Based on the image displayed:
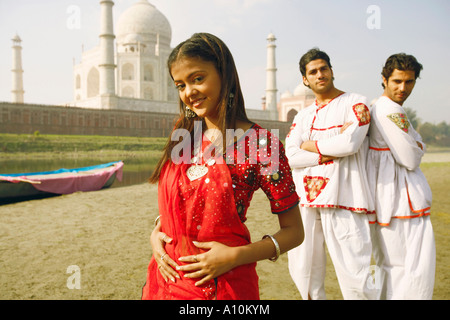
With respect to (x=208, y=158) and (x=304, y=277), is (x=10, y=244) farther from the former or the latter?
(x=208, y=158)

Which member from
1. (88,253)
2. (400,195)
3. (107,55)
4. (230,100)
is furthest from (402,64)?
(107,55)

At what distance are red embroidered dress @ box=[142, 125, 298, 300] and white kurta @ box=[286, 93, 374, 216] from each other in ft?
3.20

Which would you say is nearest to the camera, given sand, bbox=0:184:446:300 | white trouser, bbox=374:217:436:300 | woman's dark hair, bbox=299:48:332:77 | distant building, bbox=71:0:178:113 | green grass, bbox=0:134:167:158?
white trouser, bbox=374:217:436:300

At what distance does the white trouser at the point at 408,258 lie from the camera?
5.96 feet

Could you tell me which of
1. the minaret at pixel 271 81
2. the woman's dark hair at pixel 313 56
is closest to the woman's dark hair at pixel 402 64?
the woman's dark hair at pixel 313 56

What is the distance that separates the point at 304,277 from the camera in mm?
2062

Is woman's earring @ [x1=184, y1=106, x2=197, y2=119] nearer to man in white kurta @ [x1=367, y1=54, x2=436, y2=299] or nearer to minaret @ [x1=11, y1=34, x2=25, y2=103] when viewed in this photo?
man in white kurta @ [x1=367, y1=54, x2=436, y2=299]

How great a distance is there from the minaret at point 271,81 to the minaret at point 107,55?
13882 millimetres

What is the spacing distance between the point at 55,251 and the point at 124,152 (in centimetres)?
1806

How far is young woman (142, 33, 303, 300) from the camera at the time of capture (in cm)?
100

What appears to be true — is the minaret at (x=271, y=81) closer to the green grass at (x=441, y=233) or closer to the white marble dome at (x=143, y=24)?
the white marble dome at (x=143, y=24)

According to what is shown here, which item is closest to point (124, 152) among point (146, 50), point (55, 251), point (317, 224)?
point (146, 50)

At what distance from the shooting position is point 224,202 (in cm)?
100

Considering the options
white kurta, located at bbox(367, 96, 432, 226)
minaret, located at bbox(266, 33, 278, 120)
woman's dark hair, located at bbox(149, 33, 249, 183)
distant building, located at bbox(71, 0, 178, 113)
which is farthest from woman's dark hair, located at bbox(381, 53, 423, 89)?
minaret, located at bbox(266, 33, 278, 120)
